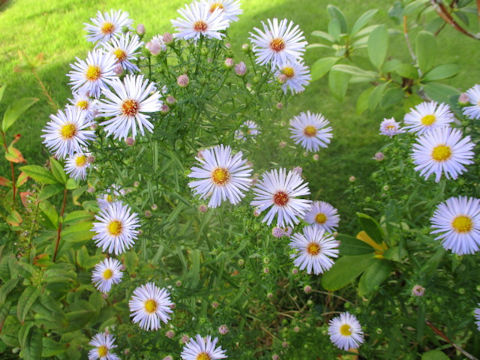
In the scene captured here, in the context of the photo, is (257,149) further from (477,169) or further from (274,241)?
(477,169)

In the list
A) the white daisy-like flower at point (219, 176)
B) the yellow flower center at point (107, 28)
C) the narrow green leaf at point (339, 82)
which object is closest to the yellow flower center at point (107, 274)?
the white daisy-like flower at point (219, 176)

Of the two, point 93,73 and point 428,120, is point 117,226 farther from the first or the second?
point 428,120

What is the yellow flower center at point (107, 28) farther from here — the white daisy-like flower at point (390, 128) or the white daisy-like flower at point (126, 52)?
the white daisy-like flower at point (390, 128)

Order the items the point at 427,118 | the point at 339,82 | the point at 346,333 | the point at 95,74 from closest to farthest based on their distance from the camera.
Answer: the point at 95,74 < the point at 427,118 < the point at 346,333 < the point at 339,82

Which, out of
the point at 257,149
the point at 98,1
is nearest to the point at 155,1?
the point at 98,1

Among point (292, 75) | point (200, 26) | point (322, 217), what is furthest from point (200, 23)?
point (322, 217)

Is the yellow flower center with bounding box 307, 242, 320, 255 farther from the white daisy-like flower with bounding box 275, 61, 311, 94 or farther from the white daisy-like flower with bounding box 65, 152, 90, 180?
the white daisy-like flower with bounding box 65, 152, 90, 180
